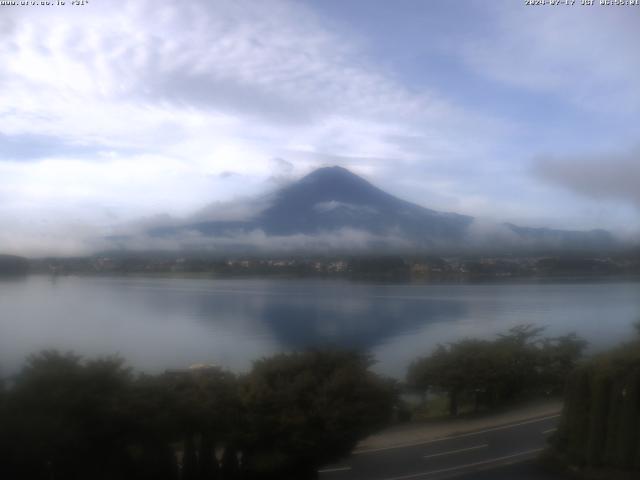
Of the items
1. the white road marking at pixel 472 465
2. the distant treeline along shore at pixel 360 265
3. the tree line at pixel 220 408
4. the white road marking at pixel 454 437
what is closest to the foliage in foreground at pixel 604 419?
the white road marking at pixel 472 465

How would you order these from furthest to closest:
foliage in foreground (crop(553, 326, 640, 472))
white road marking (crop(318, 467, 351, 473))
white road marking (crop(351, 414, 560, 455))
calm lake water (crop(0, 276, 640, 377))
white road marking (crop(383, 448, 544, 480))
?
1. white road marking (crop(351, 414, 560, 455))
2. white road marking (crop(318, 467, 351, 473))
3. calm lake water (crop(0, 276, 640, 377))
4. foliage in foreground (crop(553, 326, 640, 472))
5. white road marking (crop(383, 448, 544, 480))

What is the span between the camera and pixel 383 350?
843cm

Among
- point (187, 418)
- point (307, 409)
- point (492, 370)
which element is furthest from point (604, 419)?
point (187, 418)

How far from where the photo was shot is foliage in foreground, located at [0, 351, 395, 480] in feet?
21.1

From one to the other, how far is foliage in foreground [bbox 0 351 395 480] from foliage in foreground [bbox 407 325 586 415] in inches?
37.1

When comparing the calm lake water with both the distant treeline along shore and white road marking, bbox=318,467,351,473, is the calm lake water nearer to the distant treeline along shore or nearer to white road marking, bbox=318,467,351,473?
the distant treeline along shore

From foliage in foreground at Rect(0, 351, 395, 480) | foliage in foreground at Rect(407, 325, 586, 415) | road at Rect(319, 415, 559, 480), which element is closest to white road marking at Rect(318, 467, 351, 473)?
road at Rect(319, 415, 559, 480)

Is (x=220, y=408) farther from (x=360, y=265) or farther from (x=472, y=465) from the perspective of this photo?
(x=360, y=265)

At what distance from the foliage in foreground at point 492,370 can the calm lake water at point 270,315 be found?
275 mm

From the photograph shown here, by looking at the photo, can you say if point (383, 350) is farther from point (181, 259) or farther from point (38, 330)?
point (38, 330)

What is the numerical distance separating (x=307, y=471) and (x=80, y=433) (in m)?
2.68

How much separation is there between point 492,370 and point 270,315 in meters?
3.20

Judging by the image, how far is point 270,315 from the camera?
28.6ft

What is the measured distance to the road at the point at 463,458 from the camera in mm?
7340
